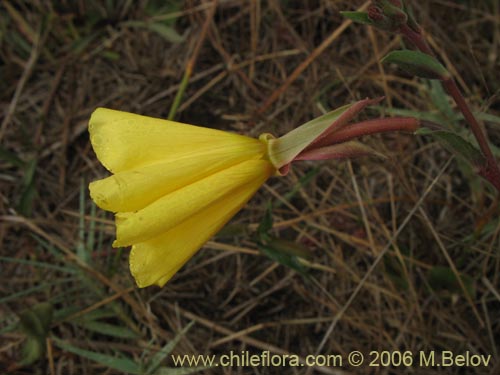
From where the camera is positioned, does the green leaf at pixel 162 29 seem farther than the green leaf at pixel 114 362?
Yes

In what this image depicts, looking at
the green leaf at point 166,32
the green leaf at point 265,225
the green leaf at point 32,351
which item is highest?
the green leaf at point 166,32

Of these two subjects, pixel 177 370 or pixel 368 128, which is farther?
→ pixel 177 370

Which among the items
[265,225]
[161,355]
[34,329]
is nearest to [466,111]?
[265,225]

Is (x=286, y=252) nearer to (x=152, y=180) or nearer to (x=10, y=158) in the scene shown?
(x=152, y=180)

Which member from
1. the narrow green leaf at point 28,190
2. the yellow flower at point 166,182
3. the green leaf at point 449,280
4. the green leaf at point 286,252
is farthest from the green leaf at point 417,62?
the narrow green leaf at point 28,190

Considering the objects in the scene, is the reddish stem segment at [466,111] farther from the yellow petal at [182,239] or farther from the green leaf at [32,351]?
the green leaf at [32,351]

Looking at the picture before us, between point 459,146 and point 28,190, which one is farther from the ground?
point 459,146

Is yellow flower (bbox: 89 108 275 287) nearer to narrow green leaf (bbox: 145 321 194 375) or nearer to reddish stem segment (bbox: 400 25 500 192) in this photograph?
reddish stem segment (bbox: 400 25 500 192)
